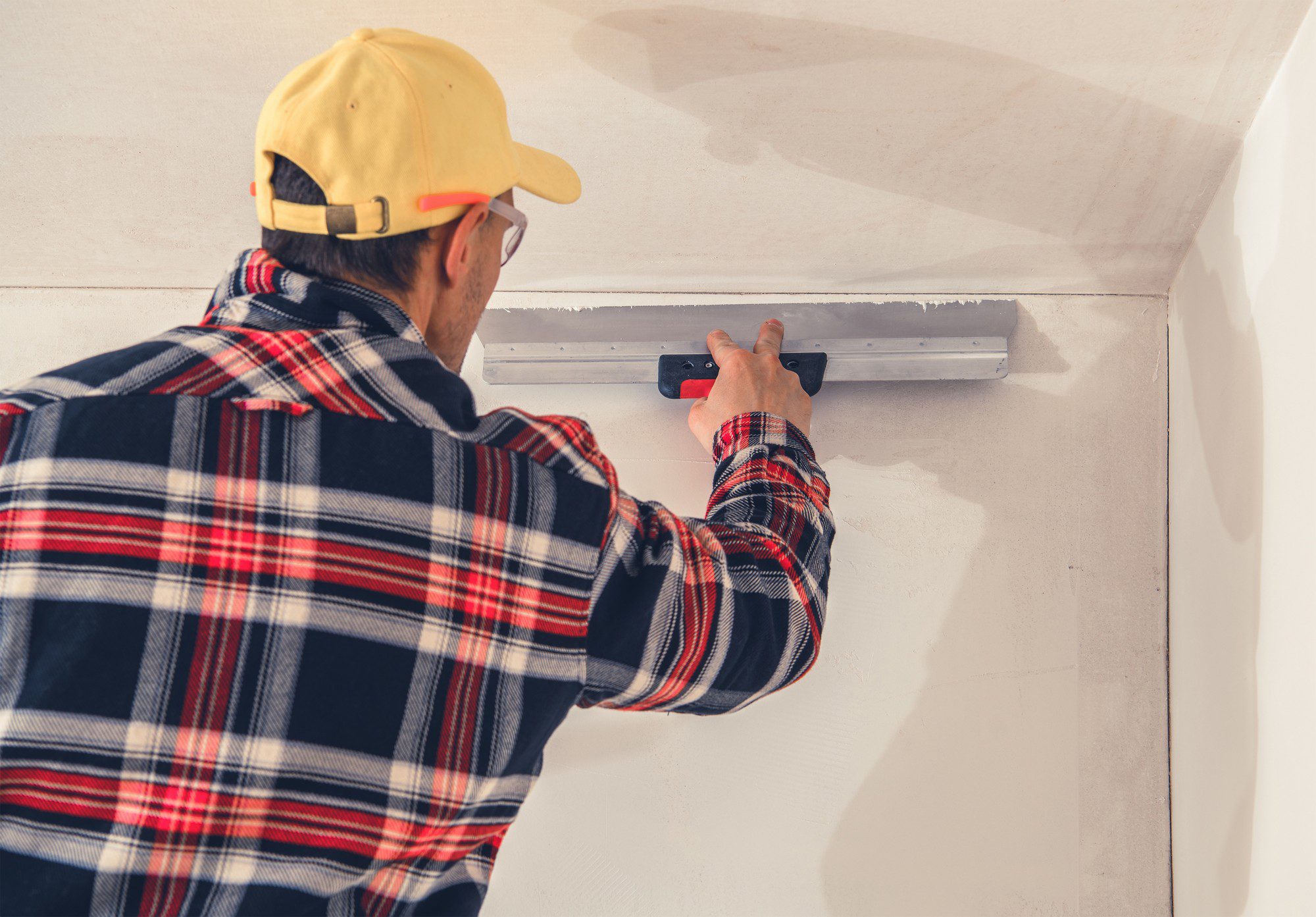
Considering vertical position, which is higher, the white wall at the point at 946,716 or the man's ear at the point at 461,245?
the man's ear at the point at 461,245

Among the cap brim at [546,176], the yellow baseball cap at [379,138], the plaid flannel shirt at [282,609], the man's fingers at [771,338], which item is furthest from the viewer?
the man's fingers at [771,338]

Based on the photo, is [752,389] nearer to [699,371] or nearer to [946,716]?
[699,371]

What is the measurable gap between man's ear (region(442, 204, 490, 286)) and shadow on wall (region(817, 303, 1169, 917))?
0.54 metres

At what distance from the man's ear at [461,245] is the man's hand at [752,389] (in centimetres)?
37

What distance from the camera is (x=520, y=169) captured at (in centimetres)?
82

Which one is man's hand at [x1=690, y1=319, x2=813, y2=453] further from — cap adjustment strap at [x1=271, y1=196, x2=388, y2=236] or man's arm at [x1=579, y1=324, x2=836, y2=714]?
cap adjustment strap at [x1=271, y1=196, x2=388, y2=236]

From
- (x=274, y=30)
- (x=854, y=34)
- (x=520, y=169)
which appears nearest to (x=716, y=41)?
(x=854, y=34)

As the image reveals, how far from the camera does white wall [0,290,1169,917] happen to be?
101 centimetres

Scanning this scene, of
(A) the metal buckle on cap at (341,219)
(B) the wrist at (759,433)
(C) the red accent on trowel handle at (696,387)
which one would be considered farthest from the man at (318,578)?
(C) the red accent on trowel handle at (696,387)

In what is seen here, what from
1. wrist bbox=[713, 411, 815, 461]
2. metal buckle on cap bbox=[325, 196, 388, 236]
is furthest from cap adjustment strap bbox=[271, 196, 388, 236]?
wrist bbox=[713, 411, 815, 461]

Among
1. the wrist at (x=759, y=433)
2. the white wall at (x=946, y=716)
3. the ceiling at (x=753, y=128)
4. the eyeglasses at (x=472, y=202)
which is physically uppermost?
the ceiling at (x=753, y=128)

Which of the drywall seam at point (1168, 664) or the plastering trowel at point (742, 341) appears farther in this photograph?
the plastering trowel at point (742, 341)

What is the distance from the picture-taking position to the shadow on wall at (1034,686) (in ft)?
3.30

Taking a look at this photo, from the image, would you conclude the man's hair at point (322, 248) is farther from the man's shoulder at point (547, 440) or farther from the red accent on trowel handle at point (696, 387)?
the red accent on trowel handle at point (696, 387)
